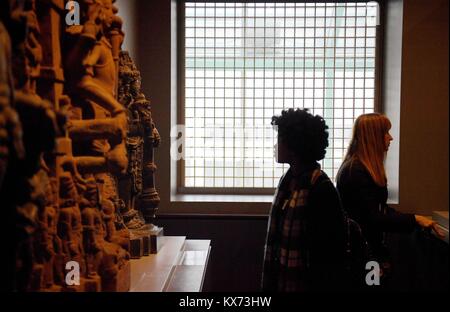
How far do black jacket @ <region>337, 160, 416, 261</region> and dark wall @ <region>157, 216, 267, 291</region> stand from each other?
1.95m

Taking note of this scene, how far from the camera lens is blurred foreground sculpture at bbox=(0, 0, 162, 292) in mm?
1132

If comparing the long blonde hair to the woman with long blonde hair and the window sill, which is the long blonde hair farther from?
the window sill

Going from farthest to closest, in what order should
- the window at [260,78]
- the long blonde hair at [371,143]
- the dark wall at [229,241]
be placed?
the dark wall at [229,241] → the window at [260,78] → the long blonde hair at [371,143]

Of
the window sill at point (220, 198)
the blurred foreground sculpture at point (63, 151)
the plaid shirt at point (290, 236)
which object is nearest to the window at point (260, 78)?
the window sill at point (220, 198)

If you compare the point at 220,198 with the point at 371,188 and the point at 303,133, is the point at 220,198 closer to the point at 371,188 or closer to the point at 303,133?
the point at 371,188

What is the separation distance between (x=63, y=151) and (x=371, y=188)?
1.27 metres

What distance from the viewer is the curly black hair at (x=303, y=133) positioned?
5.34 ft

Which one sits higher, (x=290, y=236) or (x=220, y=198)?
(x=290, y=236)

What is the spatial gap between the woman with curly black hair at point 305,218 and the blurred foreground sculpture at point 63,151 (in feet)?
2.04

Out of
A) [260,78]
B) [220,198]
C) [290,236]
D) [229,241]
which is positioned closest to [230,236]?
[229,241]

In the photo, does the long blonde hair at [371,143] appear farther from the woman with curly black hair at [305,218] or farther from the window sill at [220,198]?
the window sill at [220,198]

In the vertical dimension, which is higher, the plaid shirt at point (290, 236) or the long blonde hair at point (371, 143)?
the long blonde hair at point (371, 143)

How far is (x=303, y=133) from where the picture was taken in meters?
1.63

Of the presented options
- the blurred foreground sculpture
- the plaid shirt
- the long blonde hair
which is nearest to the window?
the long blonde hair
